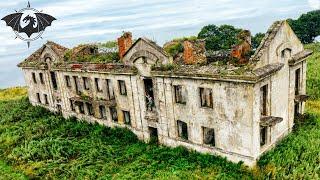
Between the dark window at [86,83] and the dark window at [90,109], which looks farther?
the dark window at [90,109]

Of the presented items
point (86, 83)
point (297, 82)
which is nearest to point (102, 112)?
point (86, 83)

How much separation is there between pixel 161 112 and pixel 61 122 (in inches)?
527

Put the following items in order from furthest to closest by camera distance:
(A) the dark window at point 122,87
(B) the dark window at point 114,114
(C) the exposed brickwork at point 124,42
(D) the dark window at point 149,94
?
1. (B) the dark window at point 114,114
2. (A) the dark window at point 122,87
3. (C) the exposed brickwork at point 124,42
4. (D) the dark window at point 149,94

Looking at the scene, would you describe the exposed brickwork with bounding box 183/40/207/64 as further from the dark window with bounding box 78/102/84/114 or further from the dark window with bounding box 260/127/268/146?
the dark window with bounding box 78/102/84/114

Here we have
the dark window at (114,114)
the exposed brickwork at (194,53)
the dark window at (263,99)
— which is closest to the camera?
the dark window at (263,99)

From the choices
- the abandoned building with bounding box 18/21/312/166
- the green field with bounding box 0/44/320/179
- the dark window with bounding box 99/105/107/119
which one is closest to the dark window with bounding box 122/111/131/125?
the abandoned building with bounding box 18/21/312/166

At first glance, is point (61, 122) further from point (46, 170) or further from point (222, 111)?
point (222, 111)

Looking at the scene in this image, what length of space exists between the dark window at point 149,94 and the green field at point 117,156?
2.97m

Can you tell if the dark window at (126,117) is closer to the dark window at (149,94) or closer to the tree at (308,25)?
the dark window at (149,94)

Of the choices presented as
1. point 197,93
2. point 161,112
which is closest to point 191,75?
point 197,93

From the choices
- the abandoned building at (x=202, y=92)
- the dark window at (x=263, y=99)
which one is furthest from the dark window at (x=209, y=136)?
the dark window at (x=263, y=99)

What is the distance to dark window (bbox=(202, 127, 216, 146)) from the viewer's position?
74.2ft

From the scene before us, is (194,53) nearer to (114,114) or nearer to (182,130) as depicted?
(182,130)

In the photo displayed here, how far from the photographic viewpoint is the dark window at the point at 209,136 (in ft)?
74.2
